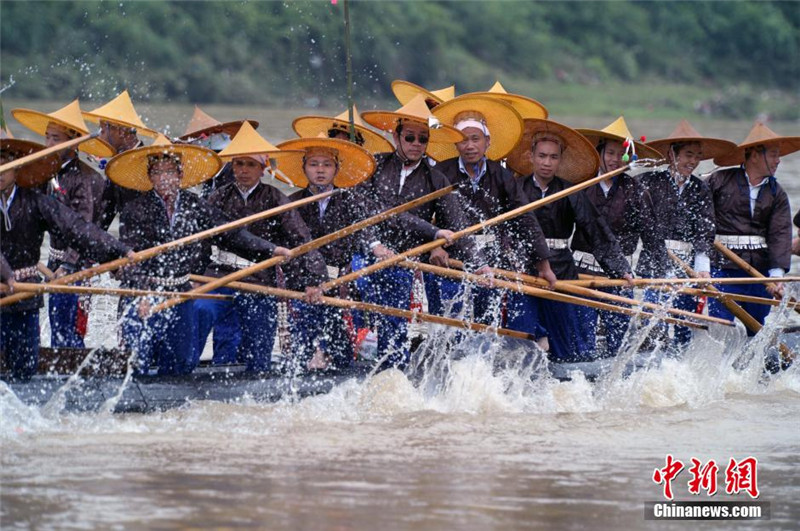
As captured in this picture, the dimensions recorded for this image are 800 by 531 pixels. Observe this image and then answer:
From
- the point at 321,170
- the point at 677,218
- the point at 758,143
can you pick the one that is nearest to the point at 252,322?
the point at 321,170

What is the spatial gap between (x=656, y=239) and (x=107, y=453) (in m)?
4.36

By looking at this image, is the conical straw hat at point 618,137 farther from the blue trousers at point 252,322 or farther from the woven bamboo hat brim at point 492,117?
the blue trousers at point 252,322

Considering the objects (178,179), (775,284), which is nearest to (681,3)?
(775,284)

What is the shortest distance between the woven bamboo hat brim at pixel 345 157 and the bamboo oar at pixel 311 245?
361mm

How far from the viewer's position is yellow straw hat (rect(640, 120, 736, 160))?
955 cm

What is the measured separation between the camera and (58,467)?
6406 millimetres

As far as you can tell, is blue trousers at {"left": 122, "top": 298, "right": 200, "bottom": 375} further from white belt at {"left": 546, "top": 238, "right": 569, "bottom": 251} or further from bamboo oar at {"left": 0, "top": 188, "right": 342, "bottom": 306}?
white belt at {"left": 546, "top": 238, "right": 569, "bottom": 251}

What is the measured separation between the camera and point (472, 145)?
8.51 meters

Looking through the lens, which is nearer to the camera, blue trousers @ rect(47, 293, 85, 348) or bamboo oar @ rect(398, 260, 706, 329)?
bamboo oar @ rect(398, 260, 706, 329)

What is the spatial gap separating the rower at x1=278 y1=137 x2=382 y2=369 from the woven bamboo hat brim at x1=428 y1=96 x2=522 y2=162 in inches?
28.0

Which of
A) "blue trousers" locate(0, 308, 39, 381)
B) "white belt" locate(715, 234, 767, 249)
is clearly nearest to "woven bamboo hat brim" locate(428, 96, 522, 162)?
"white belt" locate(715, 234, 767, 249)

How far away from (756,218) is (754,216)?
0.02 m

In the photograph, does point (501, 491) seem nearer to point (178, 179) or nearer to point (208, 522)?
point (208, 522)

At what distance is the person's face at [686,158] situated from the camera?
9641 millimetres
